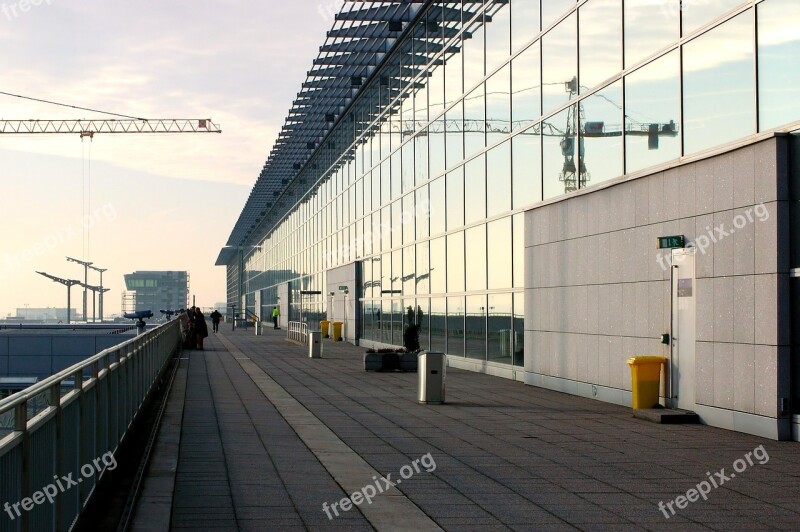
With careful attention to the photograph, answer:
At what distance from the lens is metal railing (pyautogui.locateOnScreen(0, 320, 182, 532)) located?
16.9 feet

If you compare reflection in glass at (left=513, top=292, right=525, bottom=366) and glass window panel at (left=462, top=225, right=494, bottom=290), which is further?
glass window panel at (left=462, top=225, right=494, bottom=290)

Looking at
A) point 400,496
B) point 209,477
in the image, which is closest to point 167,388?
point 209,477

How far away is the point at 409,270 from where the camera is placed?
119 ft

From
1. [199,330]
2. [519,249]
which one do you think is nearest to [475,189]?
[519,249]

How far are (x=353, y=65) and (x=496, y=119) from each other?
1373 centimetres

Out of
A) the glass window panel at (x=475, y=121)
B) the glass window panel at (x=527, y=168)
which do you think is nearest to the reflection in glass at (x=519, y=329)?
the glass window panel at (x=527, y=168)

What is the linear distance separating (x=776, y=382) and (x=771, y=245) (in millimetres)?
1664

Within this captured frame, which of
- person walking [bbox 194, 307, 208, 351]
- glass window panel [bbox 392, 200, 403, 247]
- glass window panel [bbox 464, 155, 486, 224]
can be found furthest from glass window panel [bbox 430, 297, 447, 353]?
person walking [bbox 194, 307, 208, 351]

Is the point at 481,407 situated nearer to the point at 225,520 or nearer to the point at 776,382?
the point at 776,382

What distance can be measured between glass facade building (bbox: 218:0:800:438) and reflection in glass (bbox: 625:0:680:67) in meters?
0.03

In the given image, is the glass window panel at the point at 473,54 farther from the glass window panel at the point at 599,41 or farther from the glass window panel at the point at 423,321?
the glass window panel at the point at 423,321

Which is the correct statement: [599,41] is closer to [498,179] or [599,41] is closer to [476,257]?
[498,179]

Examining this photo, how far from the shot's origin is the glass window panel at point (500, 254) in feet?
82.0

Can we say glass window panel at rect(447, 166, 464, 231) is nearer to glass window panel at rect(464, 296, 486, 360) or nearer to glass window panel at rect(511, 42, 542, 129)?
glass window panel at rect(464, 296, 486, 360)
